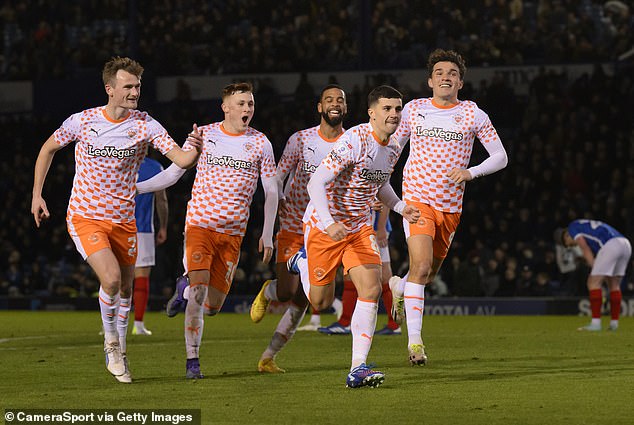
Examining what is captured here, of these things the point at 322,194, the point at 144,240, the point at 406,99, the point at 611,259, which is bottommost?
the point at 611,259

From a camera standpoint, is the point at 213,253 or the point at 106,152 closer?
the point at 106,152

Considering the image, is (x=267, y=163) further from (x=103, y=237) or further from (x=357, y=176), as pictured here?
(x=103, y=237)

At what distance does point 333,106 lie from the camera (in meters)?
11.3

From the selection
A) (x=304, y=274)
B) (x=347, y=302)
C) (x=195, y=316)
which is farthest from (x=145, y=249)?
(x=304, y=274)

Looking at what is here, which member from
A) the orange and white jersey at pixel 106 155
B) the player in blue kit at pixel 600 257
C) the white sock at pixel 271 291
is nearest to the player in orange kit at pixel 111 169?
the orange and white jersey at pixel 106 155

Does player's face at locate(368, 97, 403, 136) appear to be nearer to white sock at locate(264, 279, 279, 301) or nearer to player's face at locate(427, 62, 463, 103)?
player's face at locate(427, 62, 463, 103)

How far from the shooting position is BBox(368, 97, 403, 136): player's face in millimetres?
9125

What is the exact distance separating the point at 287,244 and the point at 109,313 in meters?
2.15

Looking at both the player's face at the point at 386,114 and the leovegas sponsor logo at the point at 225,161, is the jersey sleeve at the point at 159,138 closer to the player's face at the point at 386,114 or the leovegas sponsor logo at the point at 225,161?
the leovegas sponsor logo at the point at 225,161

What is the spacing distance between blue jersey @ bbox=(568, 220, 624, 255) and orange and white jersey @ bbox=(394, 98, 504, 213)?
6994 mm

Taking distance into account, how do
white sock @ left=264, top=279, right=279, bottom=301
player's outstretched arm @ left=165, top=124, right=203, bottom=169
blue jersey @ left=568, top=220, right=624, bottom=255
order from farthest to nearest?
blue jersey @ left=568, top=220, right=624, bottom=255, white sock @ left=264, top=279, right=279, bottom=301, player's outstretched arm @ left=165, top=124, right=203, bottom=169

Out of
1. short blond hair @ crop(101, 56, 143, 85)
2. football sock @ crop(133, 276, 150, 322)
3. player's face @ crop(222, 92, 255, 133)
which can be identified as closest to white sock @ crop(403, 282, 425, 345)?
player's face @ crop(222, 92, 255, 133)

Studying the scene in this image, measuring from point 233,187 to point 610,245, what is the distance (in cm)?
887

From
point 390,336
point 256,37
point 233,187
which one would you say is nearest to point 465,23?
point 256,37
